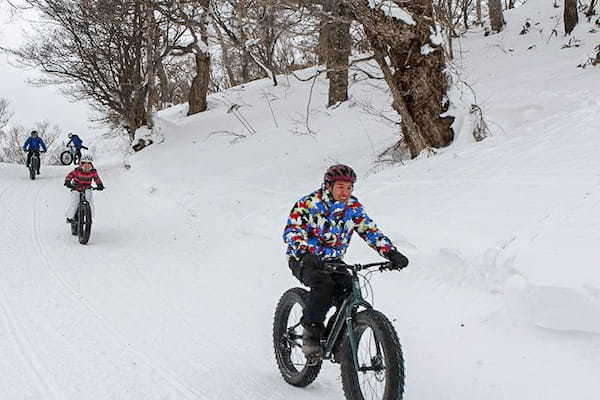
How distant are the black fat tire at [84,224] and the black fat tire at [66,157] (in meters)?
14.2

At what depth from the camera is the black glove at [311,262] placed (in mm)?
4020

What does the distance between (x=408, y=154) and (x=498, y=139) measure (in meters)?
2.19

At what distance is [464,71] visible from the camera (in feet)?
56.1

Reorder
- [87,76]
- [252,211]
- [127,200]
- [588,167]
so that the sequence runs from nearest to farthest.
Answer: [588,167], [252,211], [127,200], [87,76]

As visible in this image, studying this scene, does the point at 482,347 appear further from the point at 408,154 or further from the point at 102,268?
the point at 408,154

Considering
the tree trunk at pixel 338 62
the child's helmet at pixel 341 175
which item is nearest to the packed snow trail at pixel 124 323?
the child's helmet at pixel 341 175

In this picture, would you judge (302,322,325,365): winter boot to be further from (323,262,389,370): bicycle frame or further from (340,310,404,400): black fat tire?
(340,310,404,400): black fat tire

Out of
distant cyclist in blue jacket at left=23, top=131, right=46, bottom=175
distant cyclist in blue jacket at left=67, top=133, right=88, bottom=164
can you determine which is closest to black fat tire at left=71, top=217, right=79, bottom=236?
distant cyclist in blue jacket at left=23, top=131, right=46, bottom=175

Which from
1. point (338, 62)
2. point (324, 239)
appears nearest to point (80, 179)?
point (324, 239)

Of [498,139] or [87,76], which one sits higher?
[87,76]

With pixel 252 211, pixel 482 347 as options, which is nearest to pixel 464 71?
pixel 252 211

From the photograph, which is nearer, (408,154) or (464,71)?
(408,154)

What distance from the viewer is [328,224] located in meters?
4.50

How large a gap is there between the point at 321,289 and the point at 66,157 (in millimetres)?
21664
